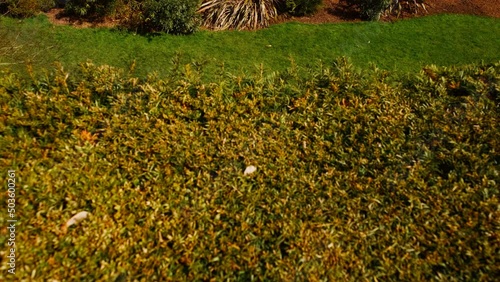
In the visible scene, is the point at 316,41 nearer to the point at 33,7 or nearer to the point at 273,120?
the point at 273,120

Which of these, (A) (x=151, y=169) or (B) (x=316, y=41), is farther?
(B) (x=316, y=41)

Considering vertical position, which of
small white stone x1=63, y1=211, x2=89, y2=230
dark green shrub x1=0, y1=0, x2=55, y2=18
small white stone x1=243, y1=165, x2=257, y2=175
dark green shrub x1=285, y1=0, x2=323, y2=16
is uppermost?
dark green shrub x1=285, y1=0, x2=323, y2=16

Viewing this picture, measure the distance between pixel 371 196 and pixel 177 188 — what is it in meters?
1.52

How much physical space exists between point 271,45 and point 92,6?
164 inches

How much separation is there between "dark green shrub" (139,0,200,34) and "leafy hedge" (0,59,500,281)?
14.1ft

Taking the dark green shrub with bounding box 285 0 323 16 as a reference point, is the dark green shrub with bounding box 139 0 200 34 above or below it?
below

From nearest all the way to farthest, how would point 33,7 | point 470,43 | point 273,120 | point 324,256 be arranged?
point 324,256 → point 273,120 → point 470,43 → point 33,7

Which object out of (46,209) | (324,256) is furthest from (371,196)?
(46,209)

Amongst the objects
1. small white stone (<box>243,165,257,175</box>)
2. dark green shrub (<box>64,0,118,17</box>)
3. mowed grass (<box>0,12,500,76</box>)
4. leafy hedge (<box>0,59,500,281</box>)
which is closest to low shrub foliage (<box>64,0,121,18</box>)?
dark green shrub (<box>64,0,118,17</box>)

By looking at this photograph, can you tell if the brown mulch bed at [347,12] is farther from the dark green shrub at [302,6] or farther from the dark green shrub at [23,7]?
the dark green shrub at [23,7]

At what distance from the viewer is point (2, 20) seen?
26.9 ft

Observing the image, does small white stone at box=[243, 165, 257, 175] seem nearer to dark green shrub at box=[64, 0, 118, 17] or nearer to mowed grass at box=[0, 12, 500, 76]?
mowed grass at box=[0, 12, 500, 76]

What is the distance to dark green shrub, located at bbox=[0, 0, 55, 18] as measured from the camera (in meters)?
8.21

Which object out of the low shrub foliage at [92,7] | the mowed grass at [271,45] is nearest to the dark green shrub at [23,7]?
the mowed grass at [271,45]
